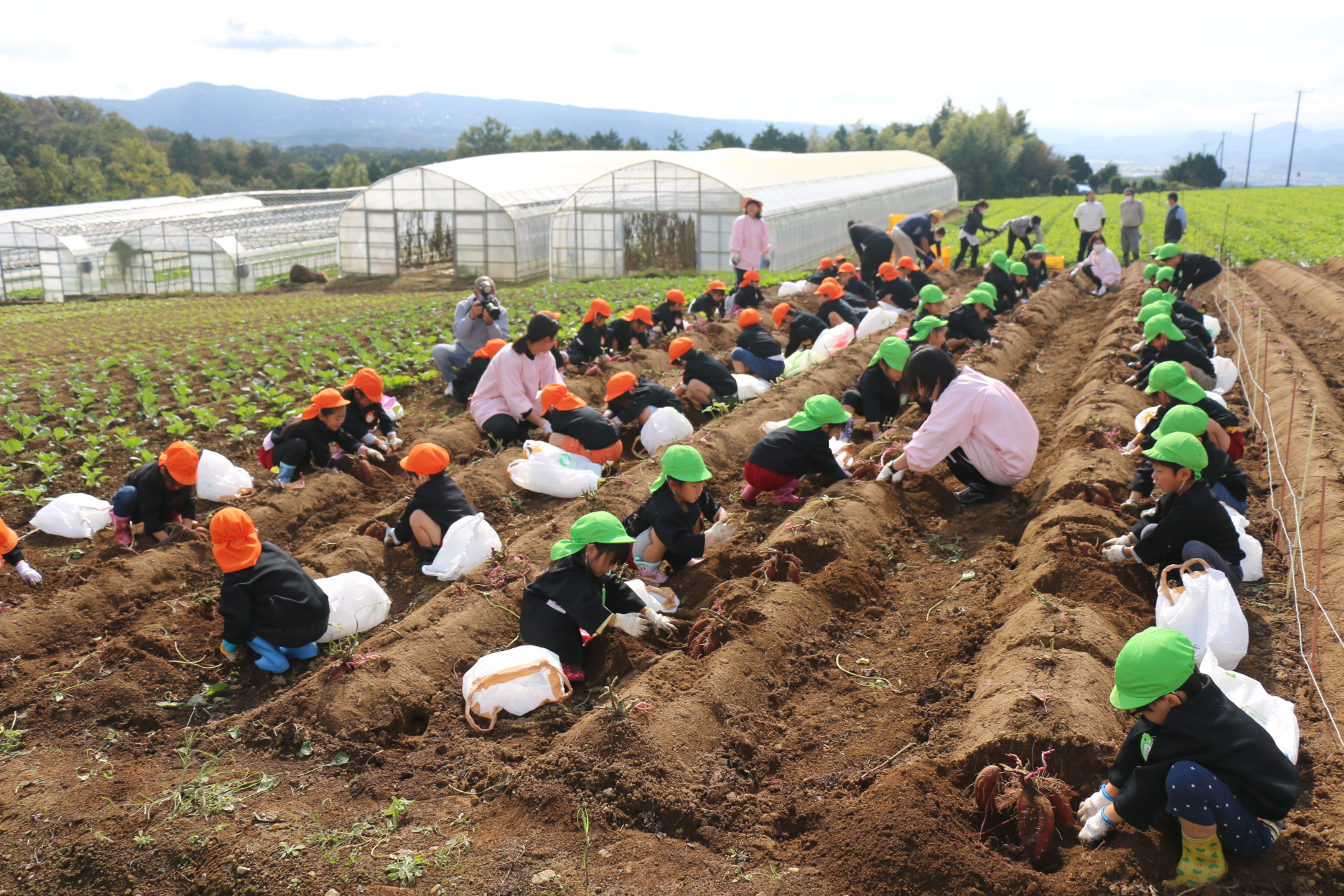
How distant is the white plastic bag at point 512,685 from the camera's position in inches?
184

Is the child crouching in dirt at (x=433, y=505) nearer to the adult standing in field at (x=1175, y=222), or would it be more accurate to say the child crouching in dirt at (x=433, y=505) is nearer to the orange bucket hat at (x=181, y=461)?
the orange bucket hat at (x=181, y=461)

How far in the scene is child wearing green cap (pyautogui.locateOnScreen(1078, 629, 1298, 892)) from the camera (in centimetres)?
314

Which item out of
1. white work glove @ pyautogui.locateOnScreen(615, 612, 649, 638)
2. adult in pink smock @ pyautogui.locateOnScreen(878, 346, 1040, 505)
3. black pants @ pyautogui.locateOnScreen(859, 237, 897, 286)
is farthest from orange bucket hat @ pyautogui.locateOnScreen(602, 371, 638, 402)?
black pants @ pyautogui.locateOnScreen(859, 237, 897, 286)

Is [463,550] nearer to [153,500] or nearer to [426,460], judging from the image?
[426,460]

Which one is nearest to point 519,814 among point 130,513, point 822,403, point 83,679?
point 83,679

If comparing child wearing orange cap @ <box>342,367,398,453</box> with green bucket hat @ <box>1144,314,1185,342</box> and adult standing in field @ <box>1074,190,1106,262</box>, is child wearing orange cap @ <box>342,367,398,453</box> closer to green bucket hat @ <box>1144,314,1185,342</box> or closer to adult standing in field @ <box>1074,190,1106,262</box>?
green bucket hat @ <box>1144,314,1185,342</box>

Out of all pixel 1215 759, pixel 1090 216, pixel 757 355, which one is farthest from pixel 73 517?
pixel 1090 216

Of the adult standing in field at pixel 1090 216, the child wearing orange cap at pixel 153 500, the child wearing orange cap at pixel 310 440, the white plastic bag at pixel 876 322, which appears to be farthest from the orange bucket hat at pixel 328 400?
the adult standing in field at pixel 1090 216

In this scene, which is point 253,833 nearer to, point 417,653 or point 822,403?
point 417,653

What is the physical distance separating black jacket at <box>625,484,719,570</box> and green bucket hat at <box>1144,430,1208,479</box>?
2.72 m

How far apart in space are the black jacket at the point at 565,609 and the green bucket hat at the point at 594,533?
0.20 feet

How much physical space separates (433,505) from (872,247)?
11.9m

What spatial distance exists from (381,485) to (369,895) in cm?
555

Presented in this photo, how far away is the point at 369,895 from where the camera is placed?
11.2ft
